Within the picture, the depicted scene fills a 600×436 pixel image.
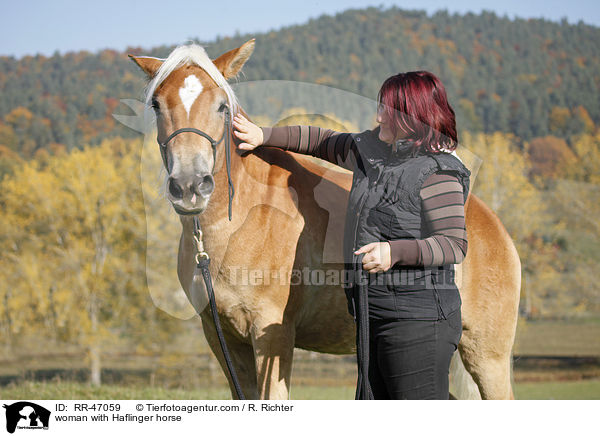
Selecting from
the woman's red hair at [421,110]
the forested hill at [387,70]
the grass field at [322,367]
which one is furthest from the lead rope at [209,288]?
the forested hill at [387,70]

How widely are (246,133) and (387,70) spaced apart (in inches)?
2223

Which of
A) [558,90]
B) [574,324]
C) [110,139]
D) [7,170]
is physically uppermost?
[558,90]

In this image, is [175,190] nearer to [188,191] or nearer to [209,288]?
[188,191]

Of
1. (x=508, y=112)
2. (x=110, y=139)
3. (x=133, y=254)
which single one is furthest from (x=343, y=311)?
(x=508, y=112)

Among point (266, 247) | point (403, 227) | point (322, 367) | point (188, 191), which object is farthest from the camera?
point (322, 367)

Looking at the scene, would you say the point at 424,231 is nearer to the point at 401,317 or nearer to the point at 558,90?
the point at 401,317

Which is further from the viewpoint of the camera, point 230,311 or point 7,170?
point 7,170

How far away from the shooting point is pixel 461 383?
446cm

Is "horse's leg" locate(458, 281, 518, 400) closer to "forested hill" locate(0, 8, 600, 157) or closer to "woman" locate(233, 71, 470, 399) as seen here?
"woman" locate(233, 71, 470, 399)

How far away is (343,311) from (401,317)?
132cm

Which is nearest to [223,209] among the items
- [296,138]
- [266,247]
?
[266,247]
